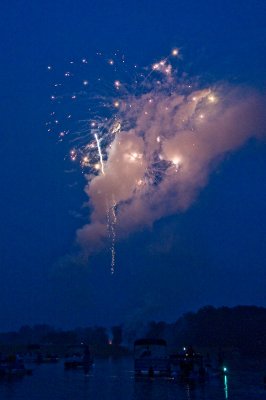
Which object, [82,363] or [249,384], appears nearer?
[249,384]

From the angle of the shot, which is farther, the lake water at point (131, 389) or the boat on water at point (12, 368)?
the boat on water at point (12, 368)

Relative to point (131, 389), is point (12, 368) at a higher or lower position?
higher

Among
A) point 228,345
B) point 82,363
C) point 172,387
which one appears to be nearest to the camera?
point 172,387

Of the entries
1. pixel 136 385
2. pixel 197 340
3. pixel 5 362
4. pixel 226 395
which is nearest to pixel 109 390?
pixel 136 385

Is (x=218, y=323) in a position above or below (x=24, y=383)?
above

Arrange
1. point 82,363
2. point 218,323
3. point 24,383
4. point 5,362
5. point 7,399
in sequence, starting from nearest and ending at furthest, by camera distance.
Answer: point 7,399
point 24,383
point 5,362
point 82,363
point 218,323

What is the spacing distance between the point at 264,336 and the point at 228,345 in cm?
879

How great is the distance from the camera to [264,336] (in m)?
115

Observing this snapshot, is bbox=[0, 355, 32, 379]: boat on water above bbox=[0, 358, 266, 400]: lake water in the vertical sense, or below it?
above

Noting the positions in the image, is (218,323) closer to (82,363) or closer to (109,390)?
(82,363)

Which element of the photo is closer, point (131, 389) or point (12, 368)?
point (131, 389)

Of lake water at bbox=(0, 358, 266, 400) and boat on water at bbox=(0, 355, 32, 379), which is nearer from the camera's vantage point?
lake water at bbox=(0, 358, 266, 400)

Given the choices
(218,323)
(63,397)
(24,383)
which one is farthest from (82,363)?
(218,323)

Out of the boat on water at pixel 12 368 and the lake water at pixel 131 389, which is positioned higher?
the boat on water at pixel 12 368
